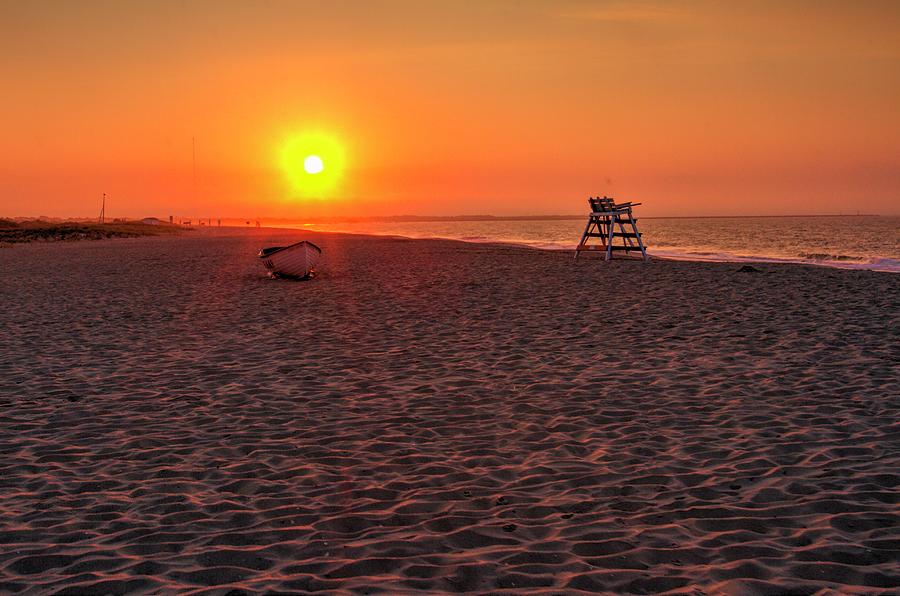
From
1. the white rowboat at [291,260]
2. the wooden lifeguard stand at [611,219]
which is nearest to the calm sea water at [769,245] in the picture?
the wooden lifeguard stand at [611,219]

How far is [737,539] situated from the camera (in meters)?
4.70

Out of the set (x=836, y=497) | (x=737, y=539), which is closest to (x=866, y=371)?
(x=836, y=497)

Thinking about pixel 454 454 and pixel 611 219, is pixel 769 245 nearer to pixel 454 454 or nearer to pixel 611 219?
pixel 611 219

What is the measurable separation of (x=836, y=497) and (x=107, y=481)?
20.2 feet

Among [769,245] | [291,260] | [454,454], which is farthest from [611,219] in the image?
[769,245]

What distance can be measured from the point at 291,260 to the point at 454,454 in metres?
17.4

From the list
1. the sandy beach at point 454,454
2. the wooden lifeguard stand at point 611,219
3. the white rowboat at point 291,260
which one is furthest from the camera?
the wooden lifeguard stand at point 611,219

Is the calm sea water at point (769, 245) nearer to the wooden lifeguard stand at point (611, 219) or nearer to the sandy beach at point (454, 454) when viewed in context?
the wooden lifeguard stand at point (611, 219)

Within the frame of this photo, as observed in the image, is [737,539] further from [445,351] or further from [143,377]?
[143,377]

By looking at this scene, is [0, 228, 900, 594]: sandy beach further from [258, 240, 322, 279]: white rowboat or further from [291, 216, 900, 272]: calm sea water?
[291, 216, 900, 272]: calm sea water

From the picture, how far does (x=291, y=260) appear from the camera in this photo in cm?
2281

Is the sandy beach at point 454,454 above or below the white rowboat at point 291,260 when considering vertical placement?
below

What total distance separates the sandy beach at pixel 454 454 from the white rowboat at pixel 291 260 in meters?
8.31

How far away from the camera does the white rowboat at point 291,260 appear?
74.7 feet
